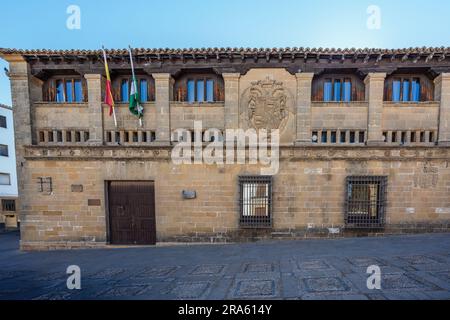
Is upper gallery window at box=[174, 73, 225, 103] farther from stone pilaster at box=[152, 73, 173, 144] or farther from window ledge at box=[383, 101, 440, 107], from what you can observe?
window ledge at box=[383, 101, 440, 107]

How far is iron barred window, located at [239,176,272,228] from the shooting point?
7430 mm

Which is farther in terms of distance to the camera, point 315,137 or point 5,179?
point 5,179

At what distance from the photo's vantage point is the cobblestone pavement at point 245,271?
338cm

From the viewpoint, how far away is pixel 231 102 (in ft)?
25.1

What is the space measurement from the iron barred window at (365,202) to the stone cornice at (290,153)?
36.6 inches

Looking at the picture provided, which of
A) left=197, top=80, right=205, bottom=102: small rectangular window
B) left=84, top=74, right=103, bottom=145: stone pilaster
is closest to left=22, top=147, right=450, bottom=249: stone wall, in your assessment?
left=84, top=74, right=103, bottom=145: stone pilaster

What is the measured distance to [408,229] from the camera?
286 inches

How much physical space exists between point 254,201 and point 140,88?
23.2ft

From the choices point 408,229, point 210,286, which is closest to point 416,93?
point 408,229

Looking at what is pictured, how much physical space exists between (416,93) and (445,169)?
10.9 feet

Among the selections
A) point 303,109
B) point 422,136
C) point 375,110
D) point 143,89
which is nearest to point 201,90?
point 143,89

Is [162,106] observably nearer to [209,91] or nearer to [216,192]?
[209,91]

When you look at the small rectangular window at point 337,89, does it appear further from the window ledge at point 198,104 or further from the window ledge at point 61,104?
the window ledge at point 61,104

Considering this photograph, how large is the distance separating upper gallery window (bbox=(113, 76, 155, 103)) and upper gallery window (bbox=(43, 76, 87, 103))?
1.47 meters
